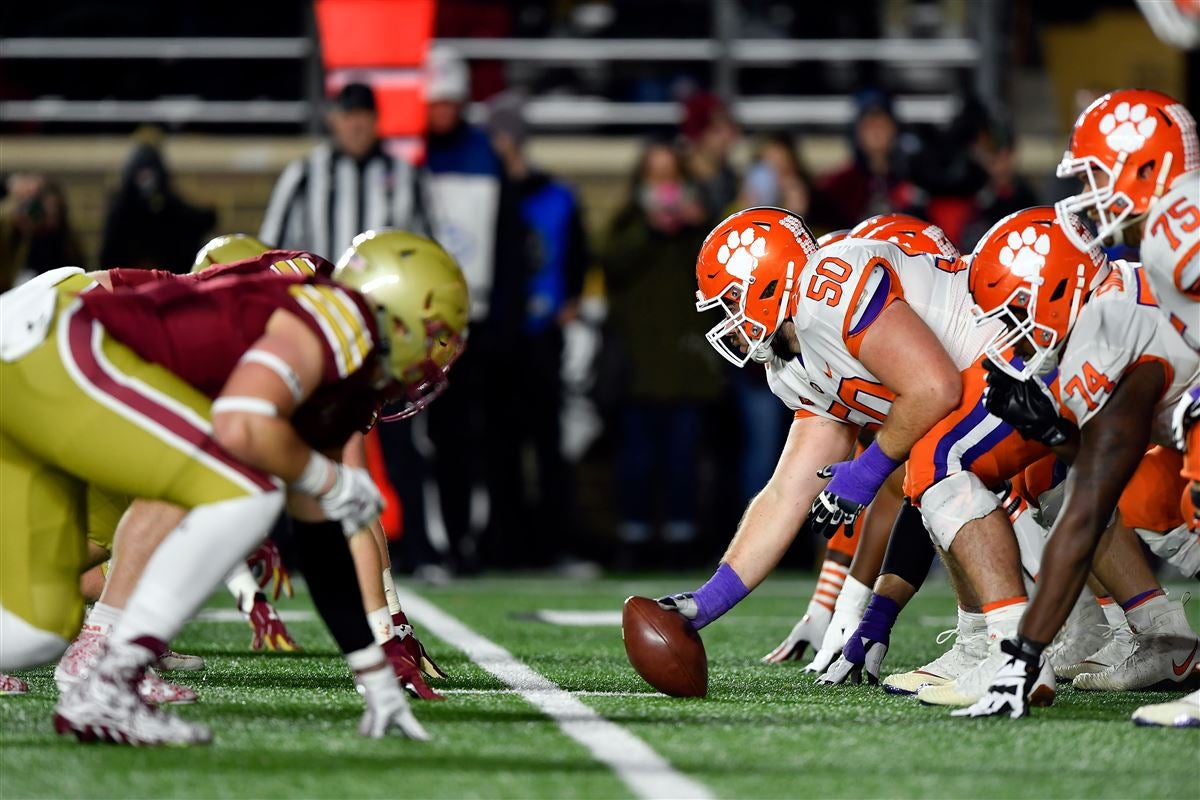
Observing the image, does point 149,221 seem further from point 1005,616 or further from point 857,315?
point 1005,616

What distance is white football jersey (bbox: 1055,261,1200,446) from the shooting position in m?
4.42

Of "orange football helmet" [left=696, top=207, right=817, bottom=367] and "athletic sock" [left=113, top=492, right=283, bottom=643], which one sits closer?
"athletic sock" [left=113, top=492, right=283, bottom=643]

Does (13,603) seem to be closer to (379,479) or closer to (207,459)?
(207,459)

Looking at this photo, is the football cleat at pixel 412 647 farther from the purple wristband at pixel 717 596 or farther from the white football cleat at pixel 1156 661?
the white football cleat at pixel 1156 661

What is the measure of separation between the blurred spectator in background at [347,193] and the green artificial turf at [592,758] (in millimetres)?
2854

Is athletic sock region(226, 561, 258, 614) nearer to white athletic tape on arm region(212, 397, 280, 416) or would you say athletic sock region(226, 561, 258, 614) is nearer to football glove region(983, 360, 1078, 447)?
white athletic tape on arm region(212, 397, 280, 416)

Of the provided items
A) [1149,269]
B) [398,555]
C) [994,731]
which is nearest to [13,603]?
[994,731]

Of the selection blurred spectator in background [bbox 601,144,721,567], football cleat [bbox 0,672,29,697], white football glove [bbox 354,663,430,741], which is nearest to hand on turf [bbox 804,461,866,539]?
white football glove [bbox 354,663,430,741]

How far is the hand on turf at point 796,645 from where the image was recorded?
5906 mm

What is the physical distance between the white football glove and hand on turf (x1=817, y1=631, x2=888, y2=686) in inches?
62.6

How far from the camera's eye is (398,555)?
9281 millimetres

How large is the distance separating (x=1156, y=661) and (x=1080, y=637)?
45 cm

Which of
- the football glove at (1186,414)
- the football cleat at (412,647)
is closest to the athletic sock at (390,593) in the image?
the football cleat at (412,647)

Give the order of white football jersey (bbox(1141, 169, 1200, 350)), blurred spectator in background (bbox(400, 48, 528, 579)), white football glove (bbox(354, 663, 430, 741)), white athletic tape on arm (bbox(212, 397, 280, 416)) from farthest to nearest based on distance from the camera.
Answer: blurred spectator in background (bbox(400, 48, 528, 579)), white football jersey (bbox(1141, 169, 1200, 350)), white football glove (bbox(354, 663, 430, 741)), white athletic tape on arm (bbox(212, 397, 280, 416))
